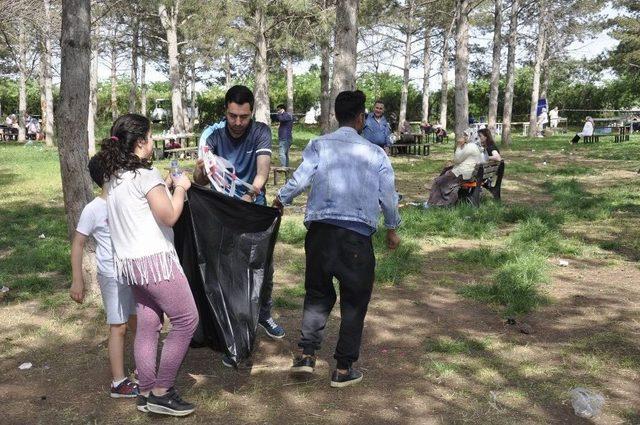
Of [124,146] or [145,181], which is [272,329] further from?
[124,146]

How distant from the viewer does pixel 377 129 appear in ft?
33.1

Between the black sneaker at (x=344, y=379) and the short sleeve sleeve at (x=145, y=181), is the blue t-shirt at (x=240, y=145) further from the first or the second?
the black sneaker at (x=344, y=379)

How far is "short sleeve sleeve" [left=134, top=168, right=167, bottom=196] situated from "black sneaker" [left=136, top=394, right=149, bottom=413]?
3.86ft

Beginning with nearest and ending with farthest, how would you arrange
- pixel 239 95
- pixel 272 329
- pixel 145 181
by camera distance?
1. pixel 145 181
2. pixel 239 95
3. pixel 272 329

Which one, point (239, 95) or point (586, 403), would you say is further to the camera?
point (239, 95)

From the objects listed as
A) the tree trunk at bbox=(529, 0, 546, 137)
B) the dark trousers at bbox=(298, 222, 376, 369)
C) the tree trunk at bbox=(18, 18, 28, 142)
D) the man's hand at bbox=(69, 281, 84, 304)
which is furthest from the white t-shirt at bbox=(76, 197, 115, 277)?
the tree trunk at bbox=(529, 0, 546, 137)

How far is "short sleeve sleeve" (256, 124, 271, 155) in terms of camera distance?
13.3ft

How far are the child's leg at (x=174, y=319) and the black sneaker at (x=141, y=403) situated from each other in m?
0.16

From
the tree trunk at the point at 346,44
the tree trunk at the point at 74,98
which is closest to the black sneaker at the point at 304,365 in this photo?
the tree trunk at the point at 74,98

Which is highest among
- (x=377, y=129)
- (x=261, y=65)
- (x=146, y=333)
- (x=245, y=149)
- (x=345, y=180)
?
(x=261, y=65)

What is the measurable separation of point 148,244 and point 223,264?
656 millimetres

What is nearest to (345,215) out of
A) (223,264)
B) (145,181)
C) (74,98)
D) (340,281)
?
(340,281)

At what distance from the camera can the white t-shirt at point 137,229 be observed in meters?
3.06

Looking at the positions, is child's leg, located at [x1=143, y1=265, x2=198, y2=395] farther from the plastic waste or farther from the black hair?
the plastic waste
